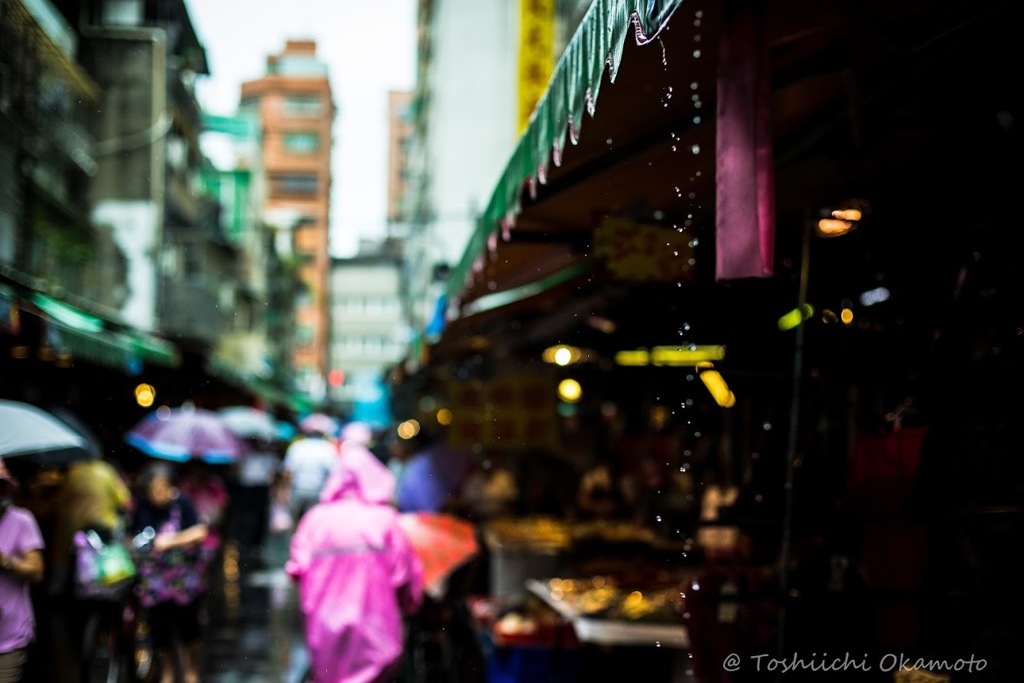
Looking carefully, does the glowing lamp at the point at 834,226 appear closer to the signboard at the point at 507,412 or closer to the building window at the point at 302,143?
the signboard at the point at 507,412

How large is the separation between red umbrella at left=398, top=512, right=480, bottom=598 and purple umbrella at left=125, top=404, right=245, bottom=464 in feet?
13.5

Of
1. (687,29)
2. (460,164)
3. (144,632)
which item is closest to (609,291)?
(687,29)

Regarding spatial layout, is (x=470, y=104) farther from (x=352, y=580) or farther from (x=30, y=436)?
(x=30, y=436)

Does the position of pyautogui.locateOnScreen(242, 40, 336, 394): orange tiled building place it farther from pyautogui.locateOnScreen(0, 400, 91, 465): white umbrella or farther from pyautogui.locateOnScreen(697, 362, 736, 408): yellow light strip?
pyautogui.locateOnScreen(697, 362, 736, 408): yellow light strip

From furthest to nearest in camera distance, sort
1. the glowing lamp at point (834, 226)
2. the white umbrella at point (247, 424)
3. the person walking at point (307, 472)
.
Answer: the white umbrella at point (247, 424) < the person walking at point (307, 472) < the glowing lamp at point (834, 226)

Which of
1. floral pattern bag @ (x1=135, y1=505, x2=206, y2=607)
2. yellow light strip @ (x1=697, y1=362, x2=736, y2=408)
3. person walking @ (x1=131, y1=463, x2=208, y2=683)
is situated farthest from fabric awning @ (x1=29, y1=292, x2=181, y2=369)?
yellow light strip @ (x1=697, y1=362, x2=736, y2=408)

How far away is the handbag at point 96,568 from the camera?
298 inches

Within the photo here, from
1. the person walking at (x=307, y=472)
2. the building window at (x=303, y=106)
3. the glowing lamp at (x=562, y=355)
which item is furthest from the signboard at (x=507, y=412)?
the building window at (x=303, y=106)

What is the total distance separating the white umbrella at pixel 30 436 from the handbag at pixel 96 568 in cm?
162

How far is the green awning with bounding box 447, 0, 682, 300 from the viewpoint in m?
3.32

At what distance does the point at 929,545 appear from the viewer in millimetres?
4777

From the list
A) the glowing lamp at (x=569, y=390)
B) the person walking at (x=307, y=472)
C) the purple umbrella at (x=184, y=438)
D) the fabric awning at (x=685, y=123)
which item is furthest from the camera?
the person walking at (x=307, y=472)

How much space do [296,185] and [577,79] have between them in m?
87.2

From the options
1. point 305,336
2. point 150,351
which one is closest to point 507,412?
point 150,351
